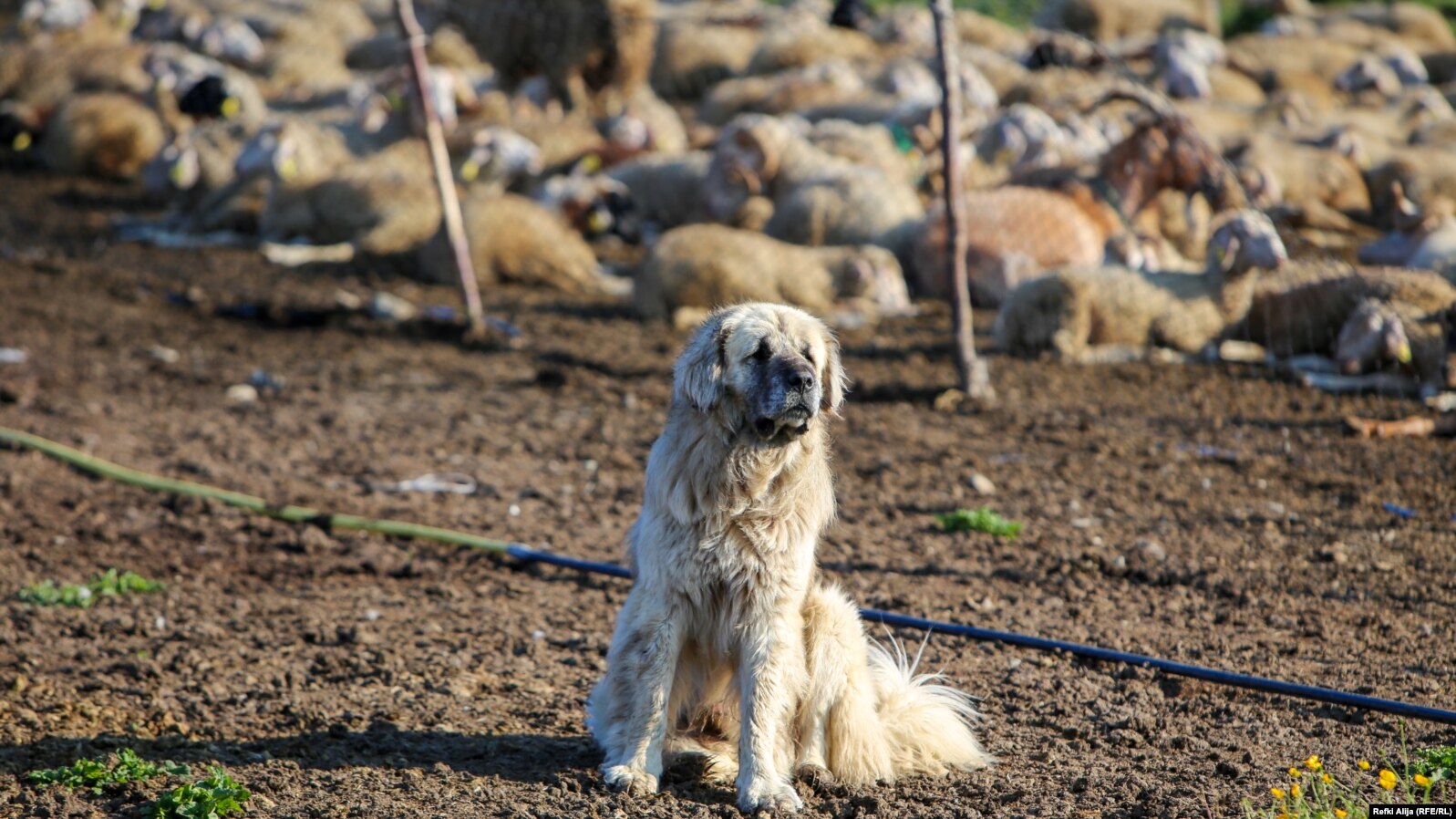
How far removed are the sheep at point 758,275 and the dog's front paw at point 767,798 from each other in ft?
24.5

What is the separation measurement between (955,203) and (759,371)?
5.10m

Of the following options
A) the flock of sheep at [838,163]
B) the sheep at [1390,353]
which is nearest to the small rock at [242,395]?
the flock of sheep at [838,163]

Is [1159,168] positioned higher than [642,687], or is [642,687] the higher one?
[1159,168]

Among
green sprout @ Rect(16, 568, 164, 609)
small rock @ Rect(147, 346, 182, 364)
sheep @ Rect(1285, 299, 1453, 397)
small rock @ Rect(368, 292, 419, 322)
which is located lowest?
small rock @ Rect(147, 346, 182, 364)

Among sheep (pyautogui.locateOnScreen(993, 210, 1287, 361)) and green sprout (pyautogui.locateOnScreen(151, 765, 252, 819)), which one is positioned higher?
sheep (pyautogui.locateOnScreen(993, 210, 1287, 361))

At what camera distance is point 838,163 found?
14.2m

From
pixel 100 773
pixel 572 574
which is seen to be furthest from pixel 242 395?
pixel 100 773

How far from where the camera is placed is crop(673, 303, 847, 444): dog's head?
144 inches

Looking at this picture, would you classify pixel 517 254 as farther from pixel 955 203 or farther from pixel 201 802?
pixel 201 802

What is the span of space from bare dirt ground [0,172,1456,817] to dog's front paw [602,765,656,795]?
1.9 inches

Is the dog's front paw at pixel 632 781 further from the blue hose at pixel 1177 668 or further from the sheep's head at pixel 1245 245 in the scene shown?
the sheep's head at pixel 1245 245

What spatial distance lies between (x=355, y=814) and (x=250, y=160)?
1290 centimetres

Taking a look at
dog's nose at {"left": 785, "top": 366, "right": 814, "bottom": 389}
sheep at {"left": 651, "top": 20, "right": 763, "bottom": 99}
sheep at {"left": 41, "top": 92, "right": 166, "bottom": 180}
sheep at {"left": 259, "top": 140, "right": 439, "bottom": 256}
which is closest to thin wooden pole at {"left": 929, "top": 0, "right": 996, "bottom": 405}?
dog's nose at {"left": 785, "top": 366, "right": 814, "bottom": 389}

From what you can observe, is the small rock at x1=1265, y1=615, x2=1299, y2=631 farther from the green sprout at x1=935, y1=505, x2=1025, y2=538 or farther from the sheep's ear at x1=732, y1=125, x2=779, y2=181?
the sheep's ear at x1=732, y1=125, x2=779, y2=181
